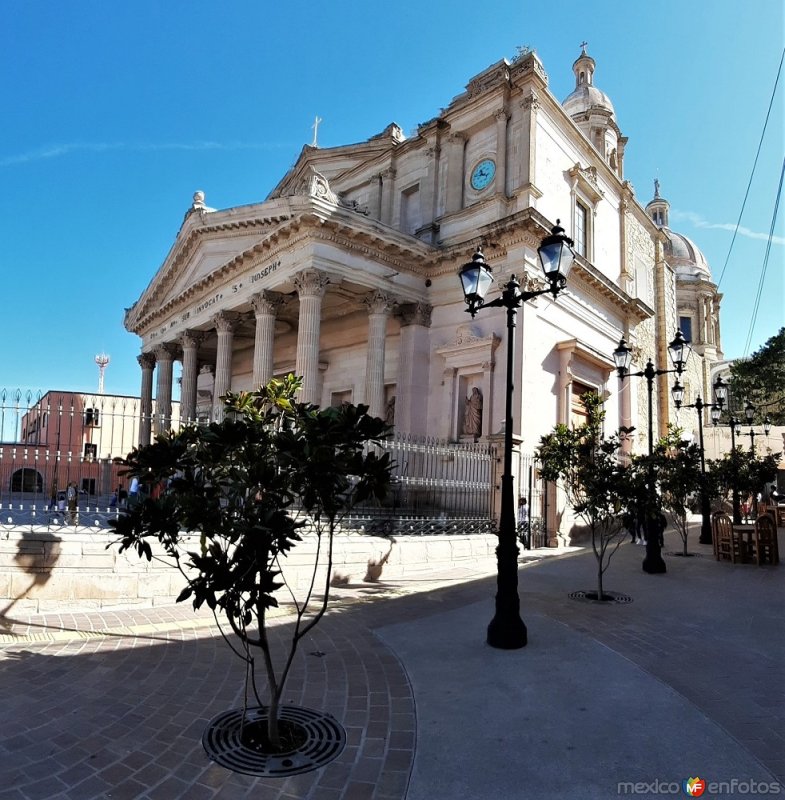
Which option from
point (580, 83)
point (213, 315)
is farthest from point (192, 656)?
point (580, 83)

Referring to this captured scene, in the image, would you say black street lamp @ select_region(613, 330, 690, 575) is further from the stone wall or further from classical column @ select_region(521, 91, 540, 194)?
classical column @ select_region(521, 91, 540, 194)

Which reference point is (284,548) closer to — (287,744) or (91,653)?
(287,744)

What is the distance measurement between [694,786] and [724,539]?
10.7 meters

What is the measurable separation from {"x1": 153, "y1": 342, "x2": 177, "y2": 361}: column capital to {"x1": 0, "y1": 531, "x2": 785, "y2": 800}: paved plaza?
2167 centimetres

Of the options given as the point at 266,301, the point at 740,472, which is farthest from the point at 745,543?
the point at 266,301

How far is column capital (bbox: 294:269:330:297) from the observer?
17.3 meters

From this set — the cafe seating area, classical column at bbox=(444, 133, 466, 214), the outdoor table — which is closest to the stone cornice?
classical column at bbox=(444, 133, 466, 214)

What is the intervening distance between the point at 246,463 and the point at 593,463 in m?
6.45

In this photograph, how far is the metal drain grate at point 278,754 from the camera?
336 centimetres

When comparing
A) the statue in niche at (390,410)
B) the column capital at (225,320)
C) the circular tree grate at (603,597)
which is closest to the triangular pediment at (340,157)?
the column capital at (225,320)

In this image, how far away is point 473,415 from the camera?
18516mm

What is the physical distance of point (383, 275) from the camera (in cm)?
1892

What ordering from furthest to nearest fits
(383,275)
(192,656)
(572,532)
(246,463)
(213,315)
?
1. (213,315)
2. (383,275)
3. (572,532)
4. (192,656)
5. (246,463)

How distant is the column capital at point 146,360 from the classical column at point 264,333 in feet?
41.8
